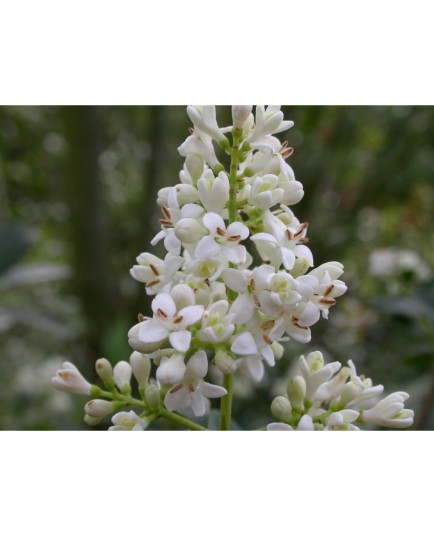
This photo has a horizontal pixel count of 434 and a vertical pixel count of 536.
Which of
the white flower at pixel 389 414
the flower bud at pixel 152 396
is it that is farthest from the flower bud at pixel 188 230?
the white flower at pixel 389 414

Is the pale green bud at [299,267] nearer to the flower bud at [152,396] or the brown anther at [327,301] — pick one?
the brown anther at [327,301]

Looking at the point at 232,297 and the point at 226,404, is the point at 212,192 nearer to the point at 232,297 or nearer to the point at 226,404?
the point at 232,297

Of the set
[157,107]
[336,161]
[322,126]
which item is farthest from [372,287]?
[157,107]

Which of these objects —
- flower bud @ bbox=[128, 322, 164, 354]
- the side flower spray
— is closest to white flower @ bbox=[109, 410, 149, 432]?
the side flower spray

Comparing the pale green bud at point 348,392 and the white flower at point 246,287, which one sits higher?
the white flower at point 246,287

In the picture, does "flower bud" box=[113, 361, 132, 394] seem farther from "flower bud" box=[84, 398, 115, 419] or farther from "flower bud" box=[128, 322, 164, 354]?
"flower bud" box=[128, 322, 164, 354]

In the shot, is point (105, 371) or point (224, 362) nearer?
point (224, 362)

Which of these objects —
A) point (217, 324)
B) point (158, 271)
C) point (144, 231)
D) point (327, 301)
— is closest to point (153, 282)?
point (158, 271)
